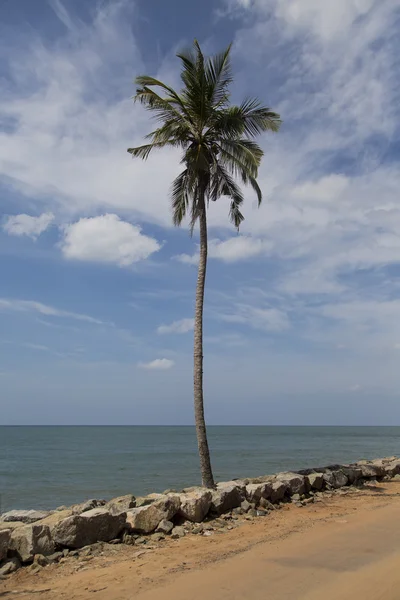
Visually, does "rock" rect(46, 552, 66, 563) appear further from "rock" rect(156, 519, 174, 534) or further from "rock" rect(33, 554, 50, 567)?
"rock" rect(156, 519, 174, 534)

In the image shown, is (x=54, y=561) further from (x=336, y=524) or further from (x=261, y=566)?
(x=336, y=524)

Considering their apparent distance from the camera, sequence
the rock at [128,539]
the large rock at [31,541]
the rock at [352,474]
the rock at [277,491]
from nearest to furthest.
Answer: the large rock at [31,541]
the rock at [128,539]
the rock at [277,491]
the rock at [352,474]

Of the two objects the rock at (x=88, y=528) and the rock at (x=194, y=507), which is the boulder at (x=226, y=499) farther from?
the rock at (x=88, y=528)

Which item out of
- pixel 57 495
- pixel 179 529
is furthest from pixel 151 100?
pixel 57 495

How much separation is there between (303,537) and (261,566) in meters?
1.78

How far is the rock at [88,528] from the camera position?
7.23 metres

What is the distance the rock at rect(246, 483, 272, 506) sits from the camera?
394 inches

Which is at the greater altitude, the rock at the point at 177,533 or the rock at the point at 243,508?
the rock at the point at 243,508

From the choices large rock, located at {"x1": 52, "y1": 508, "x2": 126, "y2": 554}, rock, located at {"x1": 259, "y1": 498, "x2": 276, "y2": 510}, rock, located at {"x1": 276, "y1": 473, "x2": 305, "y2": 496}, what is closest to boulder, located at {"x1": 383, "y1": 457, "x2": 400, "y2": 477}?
rock, located at {"x1": 276, "y1": 473, "x2": 305, "y2": 496}

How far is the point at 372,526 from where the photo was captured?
8523 millimetres

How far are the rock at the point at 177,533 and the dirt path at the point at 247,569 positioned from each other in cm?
17

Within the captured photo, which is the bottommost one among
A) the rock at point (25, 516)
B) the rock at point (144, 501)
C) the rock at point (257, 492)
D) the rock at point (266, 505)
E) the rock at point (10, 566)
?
the rock at point (10, 566)

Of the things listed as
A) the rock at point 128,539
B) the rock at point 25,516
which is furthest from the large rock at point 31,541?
the rock at point 25,516

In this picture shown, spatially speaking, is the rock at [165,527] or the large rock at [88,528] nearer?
the large rock at [88,528]
